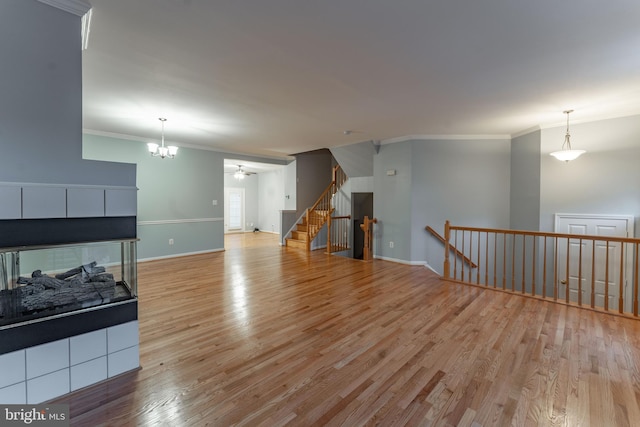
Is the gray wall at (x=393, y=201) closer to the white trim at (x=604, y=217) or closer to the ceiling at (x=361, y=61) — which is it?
the ceiling at (x=361, y=61)

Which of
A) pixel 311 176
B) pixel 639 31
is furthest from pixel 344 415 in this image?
pixel 311 176

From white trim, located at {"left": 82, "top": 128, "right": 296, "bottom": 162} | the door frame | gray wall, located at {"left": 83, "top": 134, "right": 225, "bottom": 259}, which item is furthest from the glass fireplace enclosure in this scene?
the door frame

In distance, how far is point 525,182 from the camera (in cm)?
509

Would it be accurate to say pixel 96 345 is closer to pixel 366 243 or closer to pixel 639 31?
pixel 639 31

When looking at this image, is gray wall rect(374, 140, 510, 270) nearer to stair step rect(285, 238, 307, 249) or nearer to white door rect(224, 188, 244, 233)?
stair step rect(285, 238, 307, 249)

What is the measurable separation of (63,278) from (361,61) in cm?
282

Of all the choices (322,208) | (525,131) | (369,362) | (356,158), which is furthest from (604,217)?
(322,208)

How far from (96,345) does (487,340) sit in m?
3.12

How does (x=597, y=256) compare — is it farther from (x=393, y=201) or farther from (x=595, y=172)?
(x=393, y=201)

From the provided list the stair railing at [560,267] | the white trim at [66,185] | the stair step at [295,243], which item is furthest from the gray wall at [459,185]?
the white trim at [66,185]

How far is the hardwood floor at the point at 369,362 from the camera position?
1.67m

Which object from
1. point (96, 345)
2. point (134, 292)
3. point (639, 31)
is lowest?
point (96, 345)

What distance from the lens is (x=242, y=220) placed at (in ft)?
36.1

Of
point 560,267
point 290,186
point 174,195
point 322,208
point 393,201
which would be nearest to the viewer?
point 560,267
